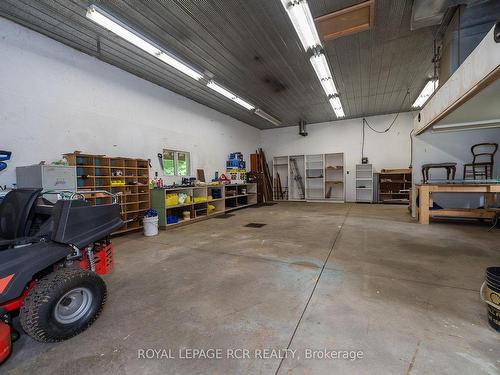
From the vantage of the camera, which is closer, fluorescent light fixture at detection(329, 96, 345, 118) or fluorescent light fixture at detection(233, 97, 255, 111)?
fluorescent light fixture at detection(233, 97, 255, 111)

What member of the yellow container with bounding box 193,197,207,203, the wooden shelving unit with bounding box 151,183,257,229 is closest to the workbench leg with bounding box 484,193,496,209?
the wooden shelving unit with bounding box 151,183,257,229

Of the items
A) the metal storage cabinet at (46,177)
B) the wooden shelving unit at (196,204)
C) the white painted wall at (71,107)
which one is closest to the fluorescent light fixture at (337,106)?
the wooden shelving unit at (196,204)

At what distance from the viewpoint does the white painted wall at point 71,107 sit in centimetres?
329

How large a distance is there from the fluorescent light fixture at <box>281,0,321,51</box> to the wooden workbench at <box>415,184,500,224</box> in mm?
3651

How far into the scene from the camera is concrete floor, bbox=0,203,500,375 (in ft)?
4.30

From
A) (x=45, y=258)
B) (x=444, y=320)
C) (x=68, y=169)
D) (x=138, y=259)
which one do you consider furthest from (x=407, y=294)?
(x=68, y=169)

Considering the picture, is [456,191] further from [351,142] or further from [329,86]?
[351,142]

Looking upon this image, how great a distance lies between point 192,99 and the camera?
670 centimetres

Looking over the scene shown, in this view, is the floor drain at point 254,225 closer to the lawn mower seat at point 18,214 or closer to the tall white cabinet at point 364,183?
the lawn mower seat at point 18,214

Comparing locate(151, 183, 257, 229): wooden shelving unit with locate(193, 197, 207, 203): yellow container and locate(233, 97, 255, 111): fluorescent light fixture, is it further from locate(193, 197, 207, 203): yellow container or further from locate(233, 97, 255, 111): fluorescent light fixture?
locate(233, 97, 255, 111): fluorescent light fixture

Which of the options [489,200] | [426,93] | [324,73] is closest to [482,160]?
[489,200]

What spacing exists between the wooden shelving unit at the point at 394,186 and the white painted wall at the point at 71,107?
752cm

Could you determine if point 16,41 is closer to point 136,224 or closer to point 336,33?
point 136,224

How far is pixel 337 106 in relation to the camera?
7559 mm
